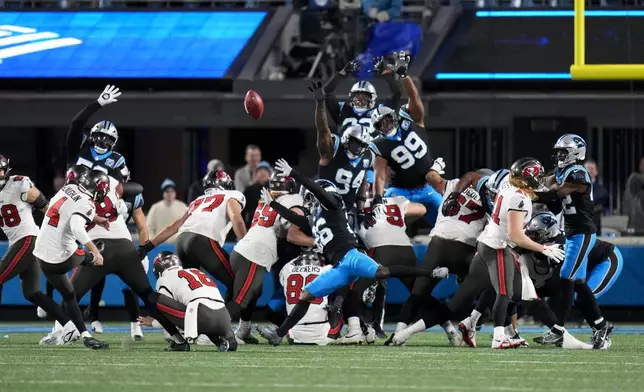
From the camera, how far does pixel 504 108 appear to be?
19.2m

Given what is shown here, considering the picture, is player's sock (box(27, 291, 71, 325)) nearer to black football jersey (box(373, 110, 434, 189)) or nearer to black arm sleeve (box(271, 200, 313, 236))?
black arm sleeve (box(271, 200, 313, 236))

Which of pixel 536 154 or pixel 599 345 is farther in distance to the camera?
pixel 536 154

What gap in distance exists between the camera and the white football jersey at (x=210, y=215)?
14344 millimetres

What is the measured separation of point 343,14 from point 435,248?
6792 millimetres

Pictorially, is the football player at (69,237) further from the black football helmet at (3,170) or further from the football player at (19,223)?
the black football helmet at (3,170)

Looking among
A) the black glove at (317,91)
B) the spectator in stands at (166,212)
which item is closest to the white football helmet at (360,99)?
the black glove at (317,91)

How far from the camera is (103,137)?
562 inches

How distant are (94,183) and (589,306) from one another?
4.26 metres

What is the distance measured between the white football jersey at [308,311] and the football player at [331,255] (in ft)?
1.34

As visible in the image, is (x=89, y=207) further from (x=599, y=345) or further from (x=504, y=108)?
(x=504, y=108)

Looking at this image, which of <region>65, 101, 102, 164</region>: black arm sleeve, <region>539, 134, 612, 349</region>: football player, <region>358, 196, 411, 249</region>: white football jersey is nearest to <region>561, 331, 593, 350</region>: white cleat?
<region>539, 134, 612, 349</region>: football player

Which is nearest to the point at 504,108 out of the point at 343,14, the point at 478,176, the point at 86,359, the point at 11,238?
the point at 343,14

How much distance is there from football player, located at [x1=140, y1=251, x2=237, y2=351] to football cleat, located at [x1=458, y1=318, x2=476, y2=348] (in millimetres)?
2085

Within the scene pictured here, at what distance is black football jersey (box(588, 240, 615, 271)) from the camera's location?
13773mm
